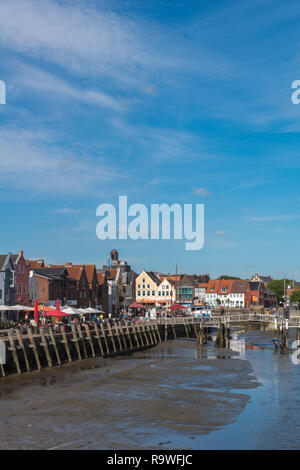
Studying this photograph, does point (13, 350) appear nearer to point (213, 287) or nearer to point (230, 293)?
point (230, 293)

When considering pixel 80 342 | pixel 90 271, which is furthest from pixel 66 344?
pixel 90 271

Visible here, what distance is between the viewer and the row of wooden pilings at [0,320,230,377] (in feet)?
123

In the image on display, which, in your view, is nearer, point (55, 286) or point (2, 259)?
point (2, 259)

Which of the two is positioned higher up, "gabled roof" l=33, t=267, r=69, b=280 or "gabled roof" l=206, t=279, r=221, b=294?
"gabled roof" l=33, t=267, r=69, b=280

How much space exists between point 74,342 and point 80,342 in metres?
1.40

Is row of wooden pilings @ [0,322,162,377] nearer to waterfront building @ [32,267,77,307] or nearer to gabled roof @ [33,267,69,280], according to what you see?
waterfront building @ [32,267,77,307]

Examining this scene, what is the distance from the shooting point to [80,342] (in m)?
48.0

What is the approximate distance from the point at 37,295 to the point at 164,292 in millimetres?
68684

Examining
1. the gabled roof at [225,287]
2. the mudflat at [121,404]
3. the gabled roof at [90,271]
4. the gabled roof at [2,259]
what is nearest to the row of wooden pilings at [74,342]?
the mudflat at [121,404]

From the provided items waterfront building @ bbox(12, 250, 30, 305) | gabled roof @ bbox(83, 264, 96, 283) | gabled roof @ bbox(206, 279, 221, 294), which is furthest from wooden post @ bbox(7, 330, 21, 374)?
gabled roof @ bbox(206, 279, 221, 294)

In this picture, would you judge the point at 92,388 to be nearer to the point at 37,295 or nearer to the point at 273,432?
the point at 273,432

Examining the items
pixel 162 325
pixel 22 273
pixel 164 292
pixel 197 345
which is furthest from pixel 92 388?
pixel 164 292

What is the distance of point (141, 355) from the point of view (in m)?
54.8

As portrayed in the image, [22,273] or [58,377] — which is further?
[22,273]
